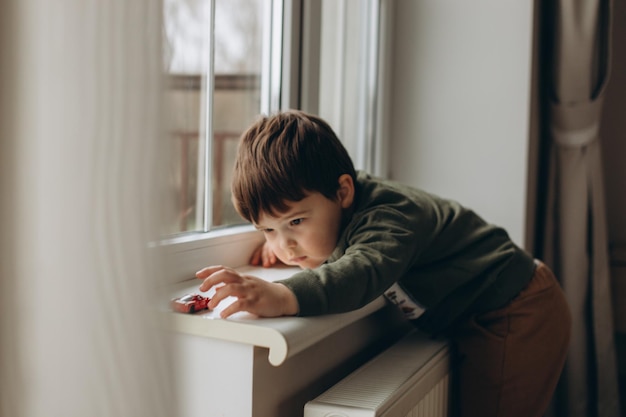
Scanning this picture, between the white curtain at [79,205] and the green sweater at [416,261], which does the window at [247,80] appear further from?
the white curtain at [79,205]

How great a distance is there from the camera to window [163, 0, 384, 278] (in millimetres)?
1194

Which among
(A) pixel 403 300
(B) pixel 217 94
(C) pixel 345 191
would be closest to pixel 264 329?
(C) pixel 345 191

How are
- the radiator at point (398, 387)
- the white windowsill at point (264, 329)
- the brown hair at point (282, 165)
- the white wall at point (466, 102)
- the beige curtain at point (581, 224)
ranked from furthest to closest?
1. the beige curtain at point (581, 224)
2. the white wall at point (466, 102)
3. the brown hair at point (282, 165)
4. the radiator at point (398, 387)
5. the white windowsill at point (264, 329)

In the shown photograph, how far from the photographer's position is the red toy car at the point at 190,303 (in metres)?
0.91

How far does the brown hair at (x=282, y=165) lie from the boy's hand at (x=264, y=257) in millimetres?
257

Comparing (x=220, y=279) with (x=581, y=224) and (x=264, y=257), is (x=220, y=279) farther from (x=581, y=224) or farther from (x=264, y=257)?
(x=581, y=224)

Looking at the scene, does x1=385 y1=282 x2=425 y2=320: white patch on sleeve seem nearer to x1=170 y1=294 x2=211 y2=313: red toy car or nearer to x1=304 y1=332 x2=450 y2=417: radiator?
x1=304 y1=332 x2=450 y2=417: radiator

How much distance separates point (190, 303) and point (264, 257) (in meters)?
0.43

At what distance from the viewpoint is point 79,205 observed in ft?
1.75

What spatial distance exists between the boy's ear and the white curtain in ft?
2.03

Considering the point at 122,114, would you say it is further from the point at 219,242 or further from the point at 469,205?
the point at 469,205

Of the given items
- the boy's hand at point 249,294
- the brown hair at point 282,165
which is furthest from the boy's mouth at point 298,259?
the boy's hand at point 249,294

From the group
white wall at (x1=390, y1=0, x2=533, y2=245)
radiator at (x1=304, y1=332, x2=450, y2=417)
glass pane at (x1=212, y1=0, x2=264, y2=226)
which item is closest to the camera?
radiator at (x1=304, y1=332, x2=450, y2=417)

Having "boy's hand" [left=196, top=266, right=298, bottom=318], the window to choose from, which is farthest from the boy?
the window
